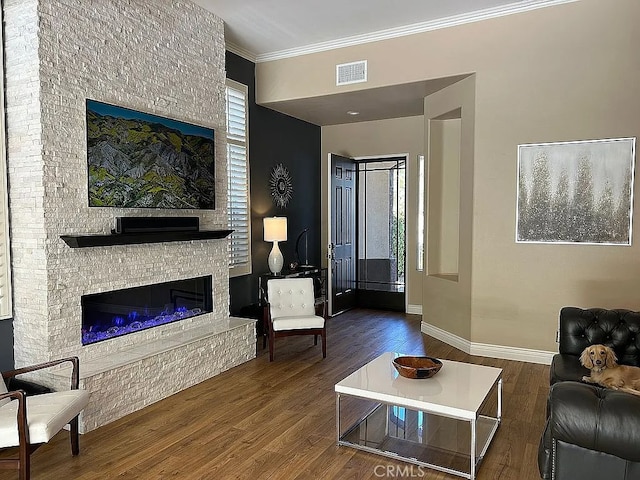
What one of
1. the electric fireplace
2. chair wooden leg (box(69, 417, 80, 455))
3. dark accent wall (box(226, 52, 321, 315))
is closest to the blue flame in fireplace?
the electric fireplace

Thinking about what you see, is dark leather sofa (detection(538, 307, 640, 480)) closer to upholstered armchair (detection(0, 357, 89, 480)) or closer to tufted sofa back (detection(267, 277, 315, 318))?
upholstered armchair (detection(0, 357, 89, 480))

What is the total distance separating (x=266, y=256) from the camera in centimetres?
653

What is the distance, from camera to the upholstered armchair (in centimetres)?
259

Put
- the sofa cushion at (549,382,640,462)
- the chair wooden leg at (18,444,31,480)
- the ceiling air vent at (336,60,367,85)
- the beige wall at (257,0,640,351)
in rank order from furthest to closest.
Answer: the ceiling air vent at (336,60,367,85) → the beige wall at (257,0,640,351) → the chair wooden leg at (18,444,31,480) → the sofa cushion at (549,382,640,462)

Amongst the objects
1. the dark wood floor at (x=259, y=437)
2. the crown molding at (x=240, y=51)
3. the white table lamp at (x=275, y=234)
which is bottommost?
the dark wood floor at (x=259, y=437)

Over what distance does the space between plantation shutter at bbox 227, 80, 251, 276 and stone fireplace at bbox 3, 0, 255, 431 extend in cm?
115

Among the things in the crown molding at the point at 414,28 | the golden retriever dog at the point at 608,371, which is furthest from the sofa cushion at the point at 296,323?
the crown molding at the point at 414,28

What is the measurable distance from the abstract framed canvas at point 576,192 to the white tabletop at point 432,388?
199 cm

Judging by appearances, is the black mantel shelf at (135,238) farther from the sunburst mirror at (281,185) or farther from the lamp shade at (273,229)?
the sunburst mirror at (281,185)

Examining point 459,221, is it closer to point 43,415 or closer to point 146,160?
point 146,160

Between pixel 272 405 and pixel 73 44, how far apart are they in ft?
10.4

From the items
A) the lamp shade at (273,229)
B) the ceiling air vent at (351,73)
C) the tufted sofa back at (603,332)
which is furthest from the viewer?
the lamp shade at (273,229)

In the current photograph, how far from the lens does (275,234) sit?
605 centimetres

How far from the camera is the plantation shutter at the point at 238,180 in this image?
19.1 ft
